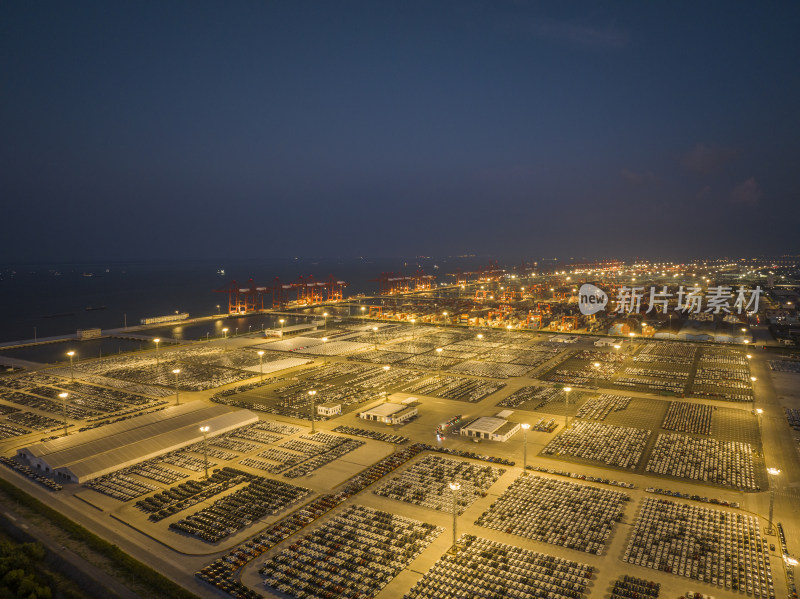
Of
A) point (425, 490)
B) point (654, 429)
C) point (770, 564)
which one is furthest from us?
point (654, 429)

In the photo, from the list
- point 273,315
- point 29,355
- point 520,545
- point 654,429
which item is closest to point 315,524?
point 520,545

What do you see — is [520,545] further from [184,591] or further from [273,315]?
[273,315]

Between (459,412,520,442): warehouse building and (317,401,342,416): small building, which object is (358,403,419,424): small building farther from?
(459,412,520,442): warehouse building

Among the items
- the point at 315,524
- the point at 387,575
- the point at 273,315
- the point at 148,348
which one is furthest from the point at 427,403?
the point at 273,315

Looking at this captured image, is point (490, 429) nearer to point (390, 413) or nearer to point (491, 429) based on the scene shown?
point (491, 429)

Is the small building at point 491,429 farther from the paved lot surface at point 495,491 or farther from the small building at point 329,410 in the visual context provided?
the small building at point 329,410

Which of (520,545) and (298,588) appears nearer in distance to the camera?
(298,588)

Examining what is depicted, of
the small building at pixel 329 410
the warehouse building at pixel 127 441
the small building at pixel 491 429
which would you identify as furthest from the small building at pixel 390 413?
the warehouse building at pixel 127 441

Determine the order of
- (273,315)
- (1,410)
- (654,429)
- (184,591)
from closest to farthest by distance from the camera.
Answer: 1. (184,591)
2. (654,429)
3. (1,410)
4. (273,315)
